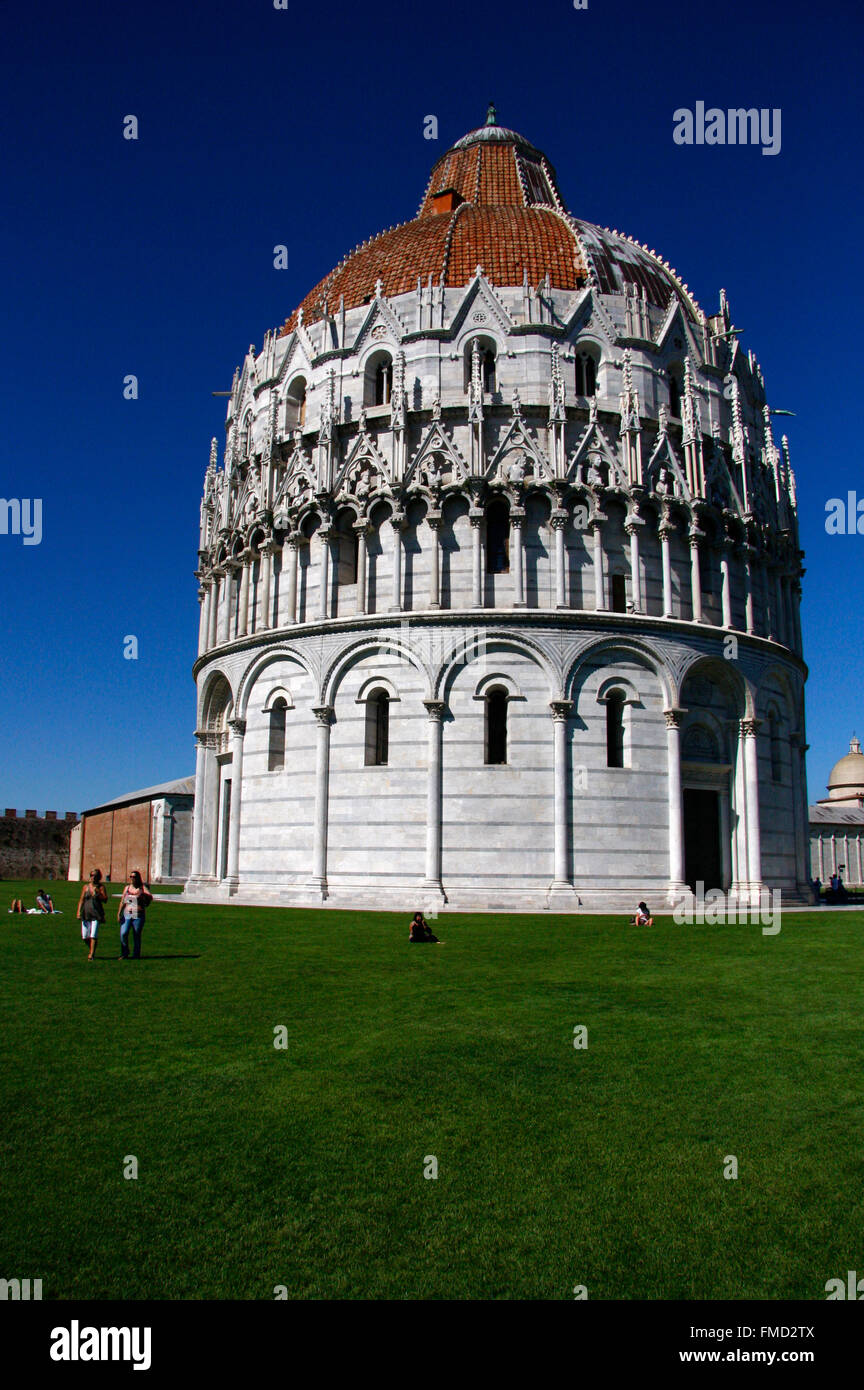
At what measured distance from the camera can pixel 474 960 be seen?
18.2 m

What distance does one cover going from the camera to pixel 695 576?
3522cm

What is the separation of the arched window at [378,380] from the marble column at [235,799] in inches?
521

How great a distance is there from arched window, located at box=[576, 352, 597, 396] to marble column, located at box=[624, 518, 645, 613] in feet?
18.7

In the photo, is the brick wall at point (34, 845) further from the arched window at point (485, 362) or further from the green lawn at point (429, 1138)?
the green lawn at point (429, 1138)

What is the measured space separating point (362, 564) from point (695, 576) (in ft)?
39.1

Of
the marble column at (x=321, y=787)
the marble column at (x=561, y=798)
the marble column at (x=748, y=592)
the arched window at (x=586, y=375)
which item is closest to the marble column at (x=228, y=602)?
the marble column at (x=321, y=787)

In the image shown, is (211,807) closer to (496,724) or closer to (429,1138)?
(496,724)

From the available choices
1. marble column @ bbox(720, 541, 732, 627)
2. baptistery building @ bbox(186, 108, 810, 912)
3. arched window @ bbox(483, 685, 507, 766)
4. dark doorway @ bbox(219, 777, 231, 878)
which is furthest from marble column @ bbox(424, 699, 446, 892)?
marble column @ bbox(720, 541, 732, 627)

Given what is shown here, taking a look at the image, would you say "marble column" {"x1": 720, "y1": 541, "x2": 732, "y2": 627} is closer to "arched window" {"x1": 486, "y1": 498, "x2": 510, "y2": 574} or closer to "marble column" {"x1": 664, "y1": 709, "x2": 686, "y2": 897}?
"marble column" {"x1": 664, "y1": 709, "x2": 686, "y2": 897}

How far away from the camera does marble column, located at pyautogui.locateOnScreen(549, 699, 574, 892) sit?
31.8 metres

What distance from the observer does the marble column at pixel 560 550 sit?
33.4m

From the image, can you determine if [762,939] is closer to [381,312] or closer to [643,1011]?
[643,1011]

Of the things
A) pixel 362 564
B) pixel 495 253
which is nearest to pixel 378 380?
pixel 495 253

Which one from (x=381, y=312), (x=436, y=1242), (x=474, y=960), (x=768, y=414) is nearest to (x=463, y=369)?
(x=381, y=312)
